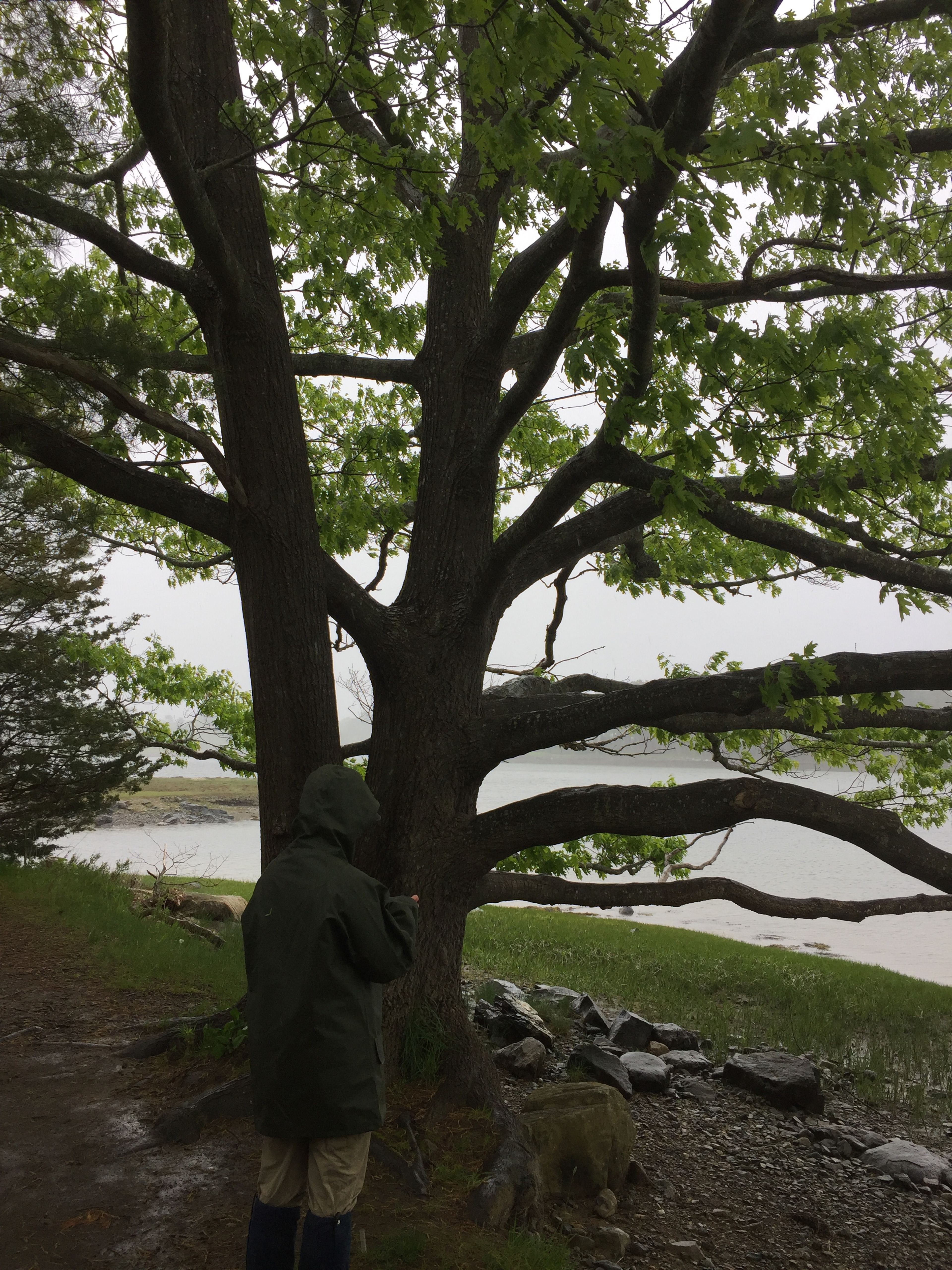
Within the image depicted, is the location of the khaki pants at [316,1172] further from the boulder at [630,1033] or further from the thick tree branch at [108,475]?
the boulder at [630,1033]

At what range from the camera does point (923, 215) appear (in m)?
5.84

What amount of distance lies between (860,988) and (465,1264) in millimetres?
10657

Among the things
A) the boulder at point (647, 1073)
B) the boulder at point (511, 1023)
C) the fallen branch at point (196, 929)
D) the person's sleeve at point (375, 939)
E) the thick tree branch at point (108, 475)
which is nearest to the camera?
the person's sleeve at point (375, 939)

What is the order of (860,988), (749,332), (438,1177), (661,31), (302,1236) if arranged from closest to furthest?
(302,1236)
(749,332)
(438,1177)
(661,31)
(860,988)

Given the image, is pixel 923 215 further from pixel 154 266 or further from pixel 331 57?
pixel 154 266

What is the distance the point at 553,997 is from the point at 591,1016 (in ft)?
3.25

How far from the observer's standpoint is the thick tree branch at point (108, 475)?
16.8 ft

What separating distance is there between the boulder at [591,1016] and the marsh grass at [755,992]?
104cm

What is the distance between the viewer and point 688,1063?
882 cm

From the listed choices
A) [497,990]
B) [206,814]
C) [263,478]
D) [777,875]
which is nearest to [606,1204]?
[263,478]

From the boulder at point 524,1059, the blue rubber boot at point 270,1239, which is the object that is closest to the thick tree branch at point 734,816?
the blue rubber boot at point 270,1239

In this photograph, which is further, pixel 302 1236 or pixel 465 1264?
pixel 465 1264

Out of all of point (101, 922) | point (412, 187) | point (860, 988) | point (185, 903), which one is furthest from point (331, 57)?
point (860, 988)

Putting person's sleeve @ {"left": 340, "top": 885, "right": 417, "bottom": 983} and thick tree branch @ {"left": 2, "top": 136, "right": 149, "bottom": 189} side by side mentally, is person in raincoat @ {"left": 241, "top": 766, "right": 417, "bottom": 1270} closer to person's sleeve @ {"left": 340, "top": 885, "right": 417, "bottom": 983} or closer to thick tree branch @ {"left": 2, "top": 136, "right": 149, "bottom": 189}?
person's sleeve @ {"left": 340, "top": 885, "right": 417, "bottom": 983}
